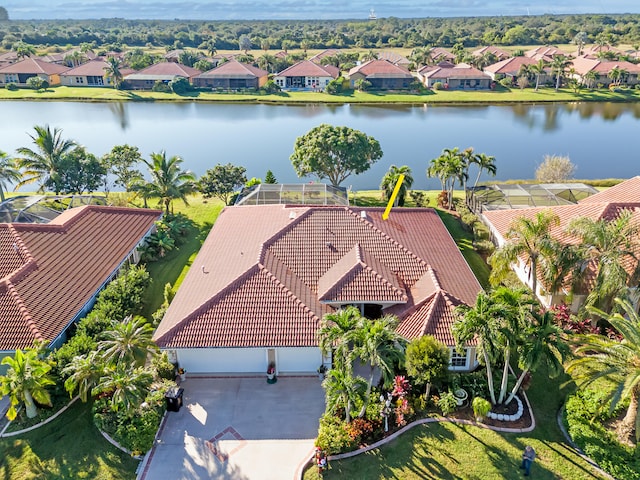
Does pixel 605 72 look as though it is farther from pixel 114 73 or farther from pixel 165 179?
pixel 114 73

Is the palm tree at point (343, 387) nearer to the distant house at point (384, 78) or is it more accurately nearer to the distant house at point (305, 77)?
the distant house at point (384, 78)

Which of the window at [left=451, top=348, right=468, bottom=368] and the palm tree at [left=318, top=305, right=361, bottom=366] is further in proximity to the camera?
the window at [left=451, top=348, right=468, bottom=368]

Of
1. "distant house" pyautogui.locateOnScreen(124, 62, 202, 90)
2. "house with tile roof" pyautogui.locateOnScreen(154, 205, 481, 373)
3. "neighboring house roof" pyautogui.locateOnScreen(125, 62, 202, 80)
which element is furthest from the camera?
"neighboring house roof" pyautogui.locateOnScreen(125, 62, 202, 80)

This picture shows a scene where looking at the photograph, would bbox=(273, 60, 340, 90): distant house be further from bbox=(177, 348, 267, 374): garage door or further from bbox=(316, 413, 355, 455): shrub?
bbox=(316, 413, 355, 455): shrub

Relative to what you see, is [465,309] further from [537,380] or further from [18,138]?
[18,138]

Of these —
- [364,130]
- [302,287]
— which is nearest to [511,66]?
[364,130]

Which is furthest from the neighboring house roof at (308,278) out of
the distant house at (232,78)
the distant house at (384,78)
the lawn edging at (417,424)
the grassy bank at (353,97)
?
the distant house at (232,78)

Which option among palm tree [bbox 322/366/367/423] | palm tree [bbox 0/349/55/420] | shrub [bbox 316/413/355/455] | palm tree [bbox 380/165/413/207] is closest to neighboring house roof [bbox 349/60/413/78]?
palm tree [bbox 380/165/413/207]
